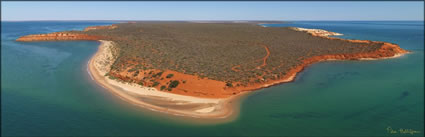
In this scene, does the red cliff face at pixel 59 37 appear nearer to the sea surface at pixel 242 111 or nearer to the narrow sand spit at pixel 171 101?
the sea surface at pixel 242 111

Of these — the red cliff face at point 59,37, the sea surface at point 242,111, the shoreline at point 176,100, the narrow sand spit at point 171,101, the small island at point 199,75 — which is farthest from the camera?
the red cliff face at point 59,37

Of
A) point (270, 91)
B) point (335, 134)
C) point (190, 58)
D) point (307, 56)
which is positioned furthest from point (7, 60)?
point (307, 56)

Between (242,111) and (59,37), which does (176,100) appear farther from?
(59,37)

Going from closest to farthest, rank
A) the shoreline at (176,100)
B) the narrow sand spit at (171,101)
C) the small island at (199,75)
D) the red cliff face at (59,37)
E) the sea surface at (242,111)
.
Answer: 1. the sea surface at (242,111)
2. the shoreline at (176,100)
3. the narrow sand spit at (171,101)
4. the small island at (199,75)
5. the red cliff face at (59,37)

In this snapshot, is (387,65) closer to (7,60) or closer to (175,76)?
(175,76)

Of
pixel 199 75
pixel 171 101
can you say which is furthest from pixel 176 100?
pixel 199 75

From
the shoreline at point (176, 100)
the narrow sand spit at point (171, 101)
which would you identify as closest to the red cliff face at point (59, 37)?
the shoreline at point (176, 100)

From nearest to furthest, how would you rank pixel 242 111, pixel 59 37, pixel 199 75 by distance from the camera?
pixel 242 111 < pixel 199 75 < pixel 59 37

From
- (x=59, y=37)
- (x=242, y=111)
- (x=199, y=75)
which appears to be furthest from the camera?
(x=59, y=37)

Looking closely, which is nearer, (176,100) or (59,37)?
(176,100)

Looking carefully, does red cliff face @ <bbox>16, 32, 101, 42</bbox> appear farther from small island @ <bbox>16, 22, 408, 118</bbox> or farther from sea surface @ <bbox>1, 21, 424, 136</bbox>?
sea surface @ <bbox>1, 21, 424, 136</bbox>

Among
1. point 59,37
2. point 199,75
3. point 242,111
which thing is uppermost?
point 59,37
